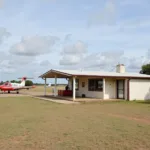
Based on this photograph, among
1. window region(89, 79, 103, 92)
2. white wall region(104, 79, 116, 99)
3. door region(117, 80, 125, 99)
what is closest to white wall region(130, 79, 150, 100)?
door region(117, 80, 125, 99)

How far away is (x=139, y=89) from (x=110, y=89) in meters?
2.73

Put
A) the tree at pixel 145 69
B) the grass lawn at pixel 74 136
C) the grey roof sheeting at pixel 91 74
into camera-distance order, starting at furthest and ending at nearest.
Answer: the tree at pixel 145 69 < the grey roof sheeting at pixel 91 74 < the grass lawn at pixel 74 136

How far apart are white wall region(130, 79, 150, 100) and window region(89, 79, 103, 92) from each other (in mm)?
2938

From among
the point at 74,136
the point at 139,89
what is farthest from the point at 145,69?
the point at 74,136

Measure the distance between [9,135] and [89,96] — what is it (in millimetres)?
19660

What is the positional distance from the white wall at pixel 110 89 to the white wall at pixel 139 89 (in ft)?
5.98

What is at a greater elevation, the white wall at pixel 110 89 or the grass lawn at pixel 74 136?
the white wall at pixel 110 89

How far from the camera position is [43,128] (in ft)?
33.3

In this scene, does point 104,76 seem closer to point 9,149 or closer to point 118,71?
point 118,71

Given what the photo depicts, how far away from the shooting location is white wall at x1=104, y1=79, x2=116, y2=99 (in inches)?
1038

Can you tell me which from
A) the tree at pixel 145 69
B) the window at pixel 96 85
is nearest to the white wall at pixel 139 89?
the window at pixel 96 85

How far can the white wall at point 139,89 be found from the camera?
2588cm

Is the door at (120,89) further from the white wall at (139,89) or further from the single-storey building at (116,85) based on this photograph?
the white wall at (139,89)

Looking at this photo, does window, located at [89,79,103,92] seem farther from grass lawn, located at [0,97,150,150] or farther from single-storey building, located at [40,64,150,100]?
grass lawn, located at [0,97,150,150]
